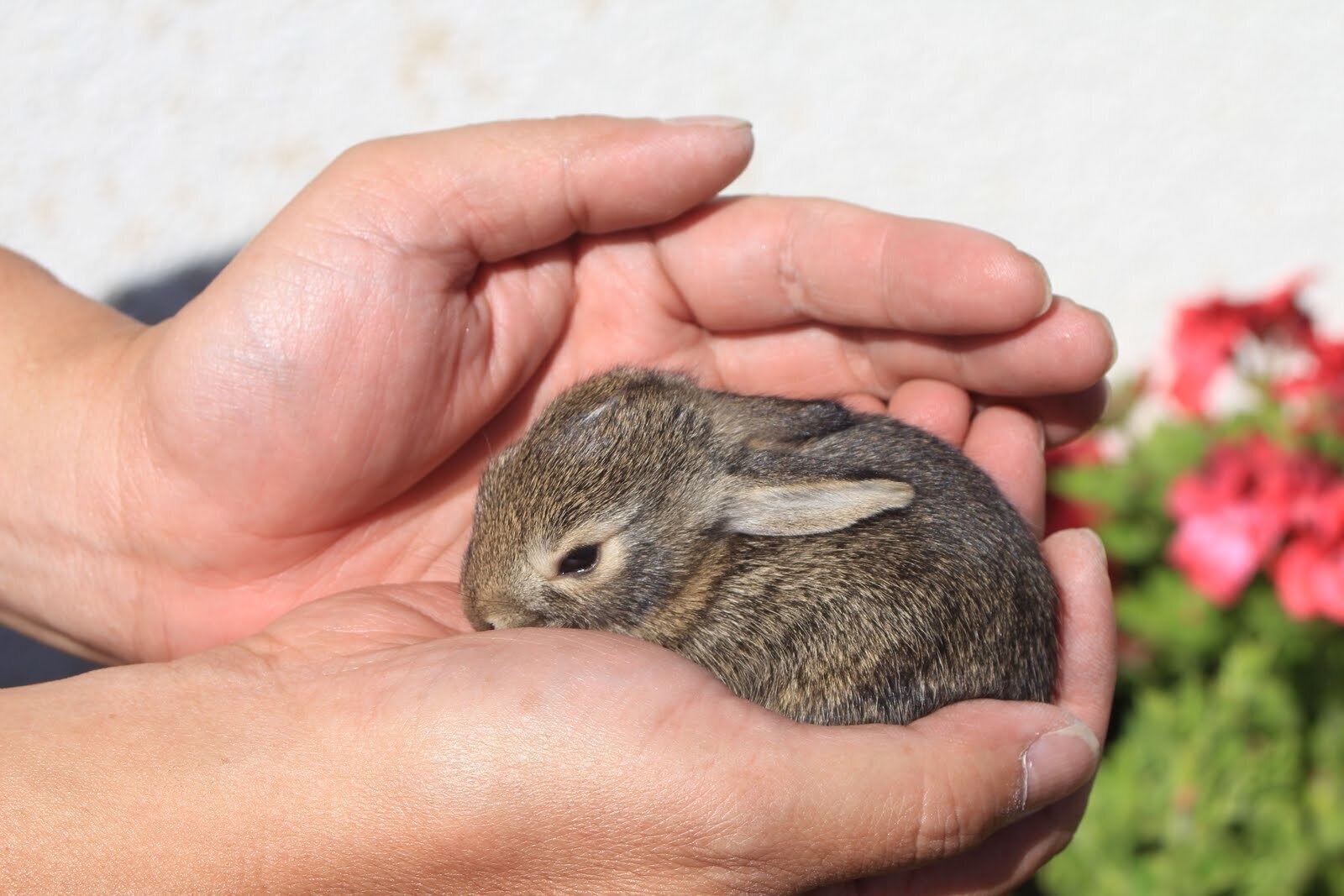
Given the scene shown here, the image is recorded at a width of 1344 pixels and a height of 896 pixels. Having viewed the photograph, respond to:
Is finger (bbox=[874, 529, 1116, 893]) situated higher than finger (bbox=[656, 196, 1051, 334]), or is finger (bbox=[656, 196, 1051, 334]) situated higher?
finger (bbox=[656, 196, 1051, 334])

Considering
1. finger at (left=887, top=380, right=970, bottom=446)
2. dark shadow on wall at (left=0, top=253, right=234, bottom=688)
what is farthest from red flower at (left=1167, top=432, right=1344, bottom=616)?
dark shadow on wall at (left=0, top=253, right=234, bottom=688)

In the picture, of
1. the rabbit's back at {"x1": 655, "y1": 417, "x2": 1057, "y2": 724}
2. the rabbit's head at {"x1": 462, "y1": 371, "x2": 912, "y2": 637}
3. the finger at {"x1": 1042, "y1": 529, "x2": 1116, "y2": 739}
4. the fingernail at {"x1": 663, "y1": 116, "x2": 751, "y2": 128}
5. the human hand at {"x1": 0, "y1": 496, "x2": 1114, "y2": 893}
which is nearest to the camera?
the human hand at {"x1": 0, "y1": 496, "x2": 1114, "y2": 893}

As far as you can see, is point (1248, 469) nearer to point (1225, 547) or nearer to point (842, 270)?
point (1225, 547)

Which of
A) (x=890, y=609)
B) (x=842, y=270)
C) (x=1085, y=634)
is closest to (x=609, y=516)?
(x=890, y=609)

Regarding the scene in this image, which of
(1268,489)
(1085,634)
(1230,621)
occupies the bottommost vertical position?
(1230,621)

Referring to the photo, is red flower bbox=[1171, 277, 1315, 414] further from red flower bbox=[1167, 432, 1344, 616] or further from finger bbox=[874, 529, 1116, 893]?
finger bbox=[874, 529, 1116, 893]

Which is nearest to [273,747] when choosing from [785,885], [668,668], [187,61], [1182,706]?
[668,668]

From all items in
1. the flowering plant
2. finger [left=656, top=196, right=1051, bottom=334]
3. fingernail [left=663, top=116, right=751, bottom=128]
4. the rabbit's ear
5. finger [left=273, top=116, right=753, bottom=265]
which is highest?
fingernail [left=663, top=116, right=751, bottom=128]
